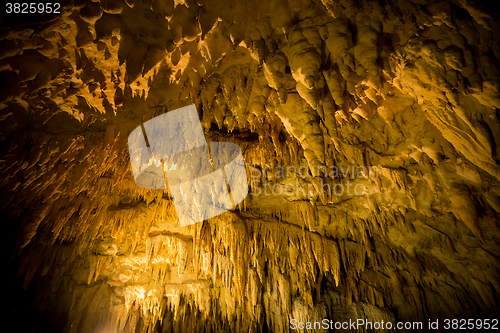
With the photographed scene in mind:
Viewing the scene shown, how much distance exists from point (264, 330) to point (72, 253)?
6.11 metres

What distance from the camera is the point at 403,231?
5168 mm

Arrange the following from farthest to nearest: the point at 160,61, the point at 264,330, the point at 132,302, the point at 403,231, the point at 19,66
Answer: the point at 132,302 → the point at 264,330 → the point at 403,231 → the point at 160,61 → the point at 19,66

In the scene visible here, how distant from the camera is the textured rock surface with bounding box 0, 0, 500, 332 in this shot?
2.17 meters

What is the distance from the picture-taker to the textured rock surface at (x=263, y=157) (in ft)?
7.13

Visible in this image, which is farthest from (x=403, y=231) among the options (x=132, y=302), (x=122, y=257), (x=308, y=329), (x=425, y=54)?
(x=132, y=302)

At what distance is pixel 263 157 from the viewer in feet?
14.9

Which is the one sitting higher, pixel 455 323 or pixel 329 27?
pixel 329 27

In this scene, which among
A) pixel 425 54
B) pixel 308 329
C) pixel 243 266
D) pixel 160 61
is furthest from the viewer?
pixel 308 329

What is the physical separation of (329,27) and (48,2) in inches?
98.5

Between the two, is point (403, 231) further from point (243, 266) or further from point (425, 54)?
point (425, 54)

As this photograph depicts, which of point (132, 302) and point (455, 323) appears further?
point (132, 302)

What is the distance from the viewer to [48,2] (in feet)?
5.94

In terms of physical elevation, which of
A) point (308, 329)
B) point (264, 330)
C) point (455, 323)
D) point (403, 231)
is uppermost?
point (403, 231)

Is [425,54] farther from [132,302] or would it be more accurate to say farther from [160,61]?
[132,302]
